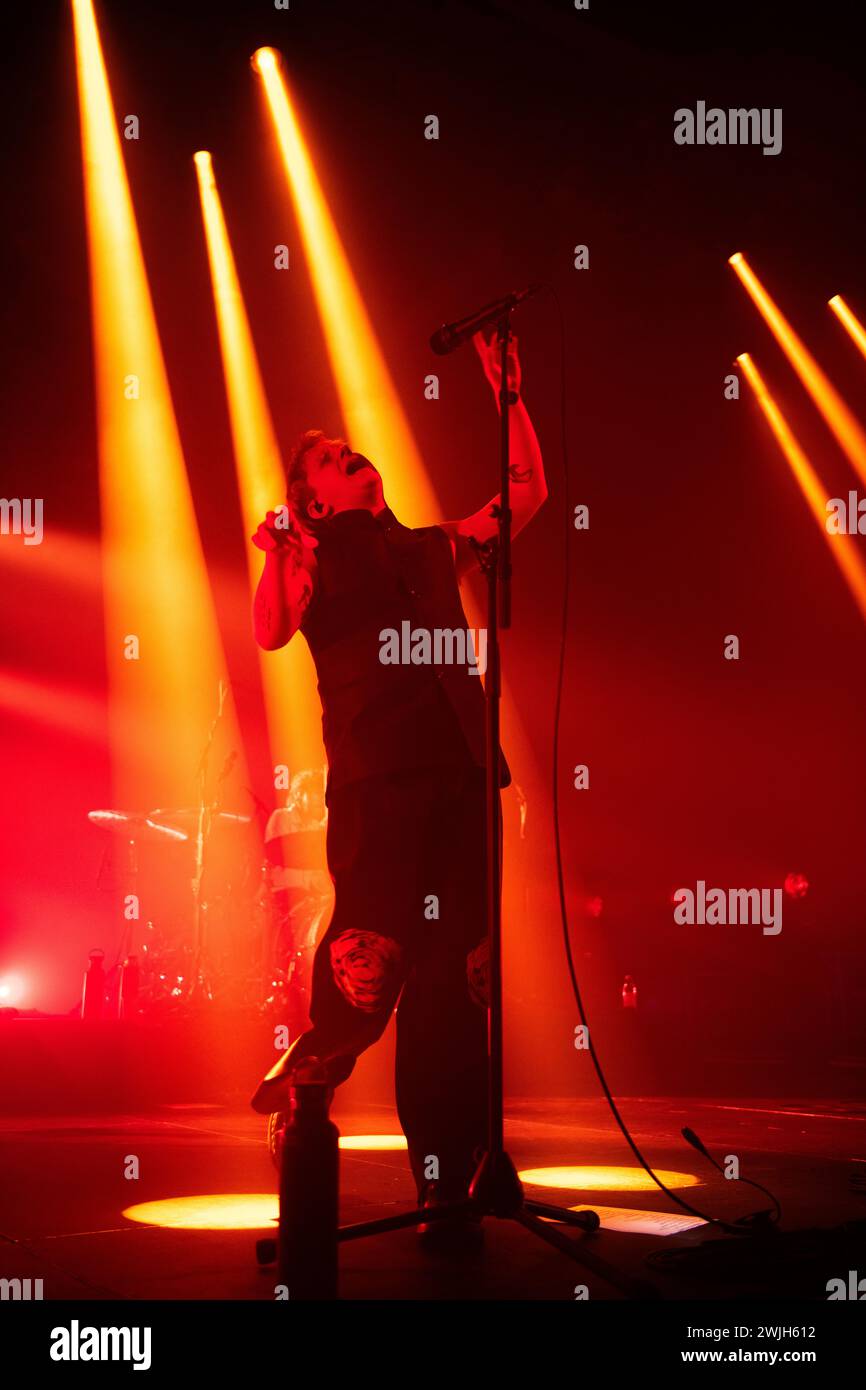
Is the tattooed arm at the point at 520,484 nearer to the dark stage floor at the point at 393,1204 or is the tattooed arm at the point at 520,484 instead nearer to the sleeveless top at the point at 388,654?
the sleeveless top at the point at 388,654

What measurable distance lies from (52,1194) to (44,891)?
831 centimetres

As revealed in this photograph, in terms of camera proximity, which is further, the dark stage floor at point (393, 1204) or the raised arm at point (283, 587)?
the raised arm at point (283, 587)

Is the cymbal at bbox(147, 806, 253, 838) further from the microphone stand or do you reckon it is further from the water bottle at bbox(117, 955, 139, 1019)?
the microphone stand

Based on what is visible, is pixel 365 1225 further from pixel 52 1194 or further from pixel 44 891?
pixel 44 891

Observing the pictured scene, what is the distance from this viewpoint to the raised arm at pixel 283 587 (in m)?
2.55

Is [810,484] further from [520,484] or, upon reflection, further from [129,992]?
[129,992]

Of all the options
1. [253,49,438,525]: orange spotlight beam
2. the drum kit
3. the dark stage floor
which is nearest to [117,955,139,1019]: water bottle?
the drum kit

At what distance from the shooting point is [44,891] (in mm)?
10562

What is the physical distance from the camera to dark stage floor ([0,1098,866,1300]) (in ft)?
5.96

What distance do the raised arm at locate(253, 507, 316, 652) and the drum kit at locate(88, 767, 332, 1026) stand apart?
5.38m

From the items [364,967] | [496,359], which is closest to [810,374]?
[496,359]

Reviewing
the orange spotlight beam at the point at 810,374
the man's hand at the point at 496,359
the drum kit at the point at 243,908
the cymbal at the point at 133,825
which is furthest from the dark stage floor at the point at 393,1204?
the orange spotlight beam at the point at 810,374

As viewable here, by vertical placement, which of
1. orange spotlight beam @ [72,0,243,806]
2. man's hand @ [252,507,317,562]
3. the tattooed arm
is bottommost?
man's hand @ [252,507,317,562]
